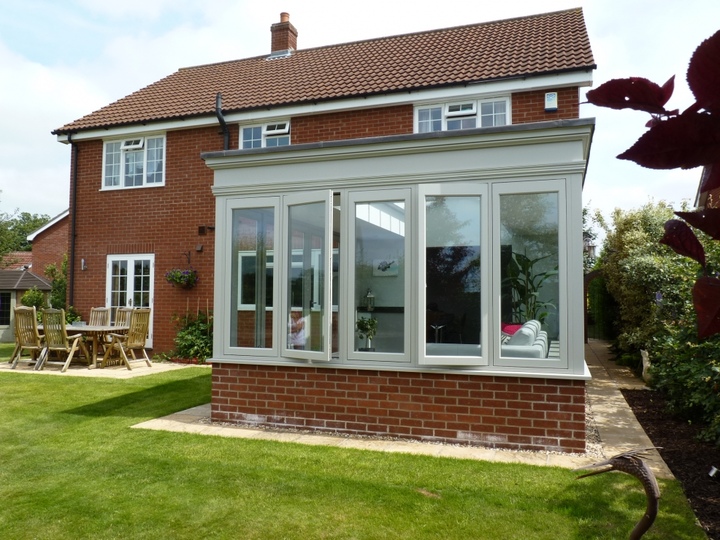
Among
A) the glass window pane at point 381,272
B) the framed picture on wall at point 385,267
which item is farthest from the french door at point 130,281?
the framed picture on wall at point 385,267

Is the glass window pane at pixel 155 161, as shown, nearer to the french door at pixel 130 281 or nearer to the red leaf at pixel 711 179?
the french door at pixel 130 281

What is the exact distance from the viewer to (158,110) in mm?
13539

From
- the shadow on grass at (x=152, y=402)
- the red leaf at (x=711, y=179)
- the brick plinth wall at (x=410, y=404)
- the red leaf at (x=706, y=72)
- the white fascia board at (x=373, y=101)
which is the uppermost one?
the white fascia board at (x=373, y=101)

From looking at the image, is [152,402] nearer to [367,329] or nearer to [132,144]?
[367,329]

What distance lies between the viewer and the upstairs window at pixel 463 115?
10.9 metres

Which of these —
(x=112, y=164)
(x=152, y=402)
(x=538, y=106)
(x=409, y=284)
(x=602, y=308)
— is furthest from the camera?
(x=602, y=308)

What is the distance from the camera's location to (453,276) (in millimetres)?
5648

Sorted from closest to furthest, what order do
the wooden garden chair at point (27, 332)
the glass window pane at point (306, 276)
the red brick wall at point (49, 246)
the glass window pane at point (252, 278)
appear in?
the glass window pane at point (306, 276) < the glass window pane at point (252, 278) < the wooden garden chair at point (27, 332) < the red brick wall at point (49, 246)

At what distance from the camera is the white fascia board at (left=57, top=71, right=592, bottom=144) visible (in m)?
10.5

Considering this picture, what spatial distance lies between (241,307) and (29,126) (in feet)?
96.5

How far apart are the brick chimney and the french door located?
23.9 ft

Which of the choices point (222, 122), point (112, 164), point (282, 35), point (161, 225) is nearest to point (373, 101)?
point (222, 122)

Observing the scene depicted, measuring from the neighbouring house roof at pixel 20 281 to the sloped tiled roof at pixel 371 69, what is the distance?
10.1m

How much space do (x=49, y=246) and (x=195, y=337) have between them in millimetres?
16408
